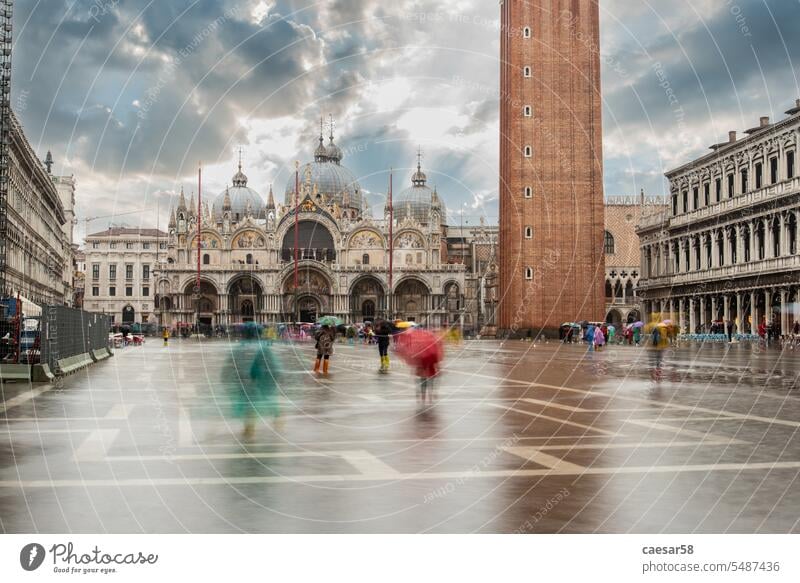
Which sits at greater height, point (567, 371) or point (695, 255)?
point (695, 255)

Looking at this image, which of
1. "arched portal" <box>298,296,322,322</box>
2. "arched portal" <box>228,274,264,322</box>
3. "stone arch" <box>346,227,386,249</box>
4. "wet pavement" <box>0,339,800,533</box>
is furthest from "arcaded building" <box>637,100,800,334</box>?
"arched portal" <box>228,274,264,322</box>

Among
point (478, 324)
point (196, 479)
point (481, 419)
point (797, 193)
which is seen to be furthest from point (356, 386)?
point (478, 324)

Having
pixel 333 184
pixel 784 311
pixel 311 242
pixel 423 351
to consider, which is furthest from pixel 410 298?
pixel 423 351

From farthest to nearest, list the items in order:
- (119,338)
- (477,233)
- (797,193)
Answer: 1. (477,233)
2. (119,338)
3. (797,193)

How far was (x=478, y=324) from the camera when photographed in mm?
112125

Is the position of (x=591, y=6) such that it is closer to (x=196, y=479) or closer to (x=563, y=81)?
(x=563, y=81)

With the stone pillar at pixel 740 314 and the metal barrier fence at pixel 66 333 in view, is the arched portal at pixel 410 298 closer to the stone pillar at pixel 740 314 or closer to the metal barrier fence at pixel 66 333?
the stone pillar at pixel 740 314

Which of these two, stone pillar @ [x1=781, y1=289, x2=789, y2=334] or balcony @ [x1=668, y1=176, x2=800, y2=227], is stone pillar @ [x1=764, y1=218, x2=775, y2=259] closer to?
balcony @ [x1=668, y1=176, x2=800, y2=227]

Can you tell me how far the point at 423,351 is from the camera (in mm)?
19484

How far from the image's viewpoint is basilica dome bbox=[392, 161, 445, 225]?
402ft

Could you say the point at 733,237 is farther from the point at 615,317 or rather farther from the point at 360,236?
the point at 360,236

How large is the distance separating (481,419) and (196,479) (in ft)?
21.2

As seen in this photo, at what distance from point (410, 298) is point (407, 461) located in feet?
324

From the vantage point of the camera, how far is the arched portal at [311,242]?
111m
